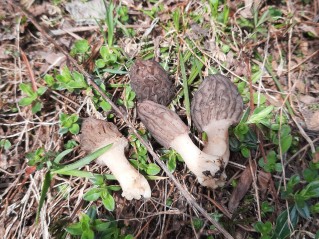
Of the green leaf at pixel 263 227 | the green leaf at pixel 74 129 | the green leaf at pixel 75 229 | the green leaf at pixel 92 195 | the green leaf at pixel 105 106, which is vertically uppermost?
the green leaf at pixel 105 106

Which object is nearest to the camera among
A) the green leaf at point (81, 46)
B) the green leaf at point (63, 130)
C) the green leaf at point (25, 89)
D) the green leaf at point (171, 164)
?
the green leaf at point (171, 164)

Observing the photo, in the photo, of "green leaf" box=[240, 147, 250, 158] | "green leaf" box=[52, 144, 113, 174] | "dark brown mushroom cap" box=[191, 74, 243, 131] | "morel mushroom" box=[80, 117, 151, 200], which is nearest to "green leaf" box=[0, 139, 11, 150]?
"green leaf" box=[52, 144, 113, 174]

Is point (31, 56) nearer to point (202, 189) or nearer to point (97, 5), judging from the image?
point (97, 5)

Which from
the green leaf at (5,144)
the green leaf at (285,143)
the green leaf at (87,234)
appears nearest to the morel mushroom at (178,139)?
the green leaf at (285,143)

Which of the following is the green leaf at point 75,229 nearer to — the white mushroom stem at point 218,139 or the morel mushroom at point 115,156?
the morel mushroom at point 115,156

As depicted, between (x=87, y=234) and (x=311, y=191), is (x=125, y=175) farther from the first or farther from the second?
(x=311, y=191)
